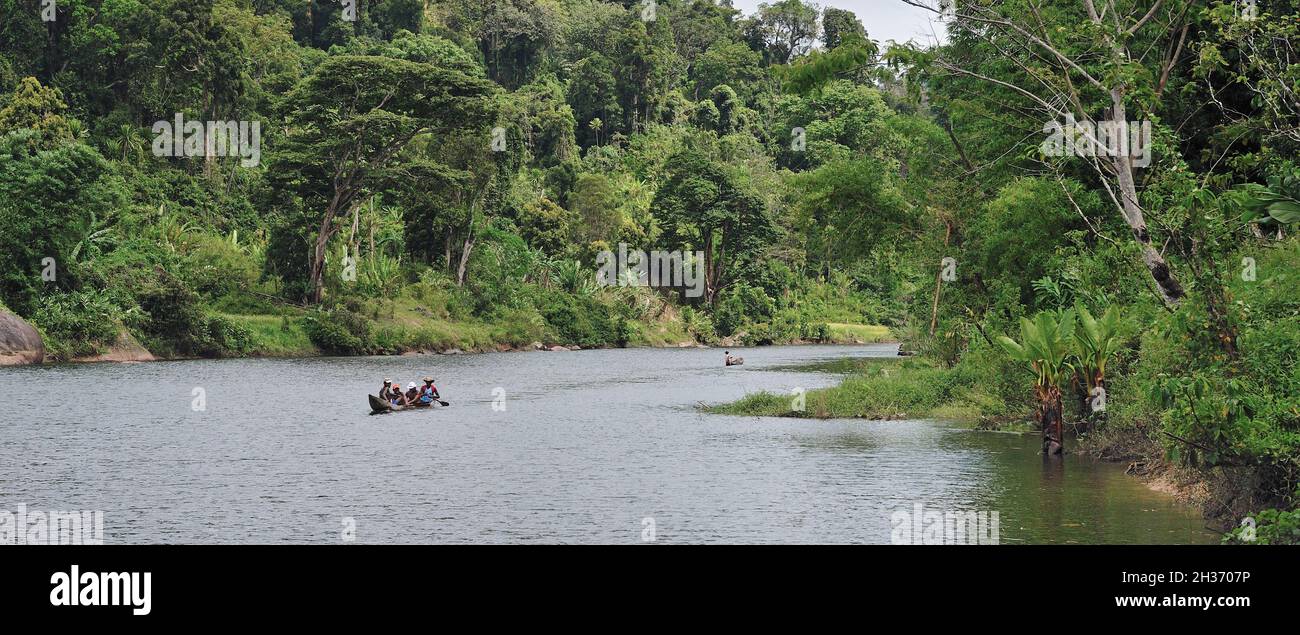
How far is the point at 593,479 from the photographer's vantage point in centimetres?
2338

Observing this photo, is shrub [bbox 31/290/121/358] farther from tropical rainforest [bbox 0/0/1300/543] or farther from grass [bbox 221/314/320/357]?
grass [bbox 221/314/320/357]

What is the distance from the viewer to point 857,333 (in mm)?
99312

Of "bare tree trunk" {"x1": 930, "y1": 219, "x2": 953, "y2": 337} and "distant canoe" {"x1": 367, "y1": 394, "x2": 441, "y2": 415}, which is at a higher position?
"bare tree trunk" {"x1": 930, "y1": 219, "x2": 953, "y2": 337}

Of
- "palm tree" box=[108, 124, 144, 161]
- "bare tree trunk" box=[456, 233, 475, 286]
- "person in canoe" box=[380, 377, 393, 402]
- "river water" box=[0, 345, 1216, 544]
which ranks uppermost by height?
"palm tree" box=[108, 124, 144, 161]

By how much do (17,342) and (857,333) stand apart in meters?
64.2

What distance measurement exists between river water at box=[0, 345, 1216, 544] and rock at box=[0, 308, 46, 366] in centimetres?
843

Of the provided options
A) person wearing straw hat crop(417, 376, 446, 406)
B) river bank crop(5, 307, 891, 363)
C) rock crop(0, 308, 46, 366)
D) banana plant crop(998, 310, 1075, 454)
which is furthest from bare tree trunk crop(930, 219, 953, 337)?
rock crop(0, 308, 46, 366)

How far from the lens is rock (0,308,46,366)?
4981cm

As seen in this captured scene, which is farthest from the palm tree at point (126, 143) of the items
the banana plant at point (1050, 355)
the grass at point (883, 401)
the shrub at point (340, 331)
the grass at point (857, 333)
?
the banana plant at point (1050, 355)

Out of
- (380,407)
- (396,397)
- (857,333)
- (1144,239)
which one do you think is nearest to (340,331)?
(396,397)

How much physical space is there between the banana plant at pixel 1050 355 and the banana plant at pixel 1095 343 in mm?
203

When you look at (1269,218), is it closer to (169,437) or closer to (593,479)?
(593,479)
